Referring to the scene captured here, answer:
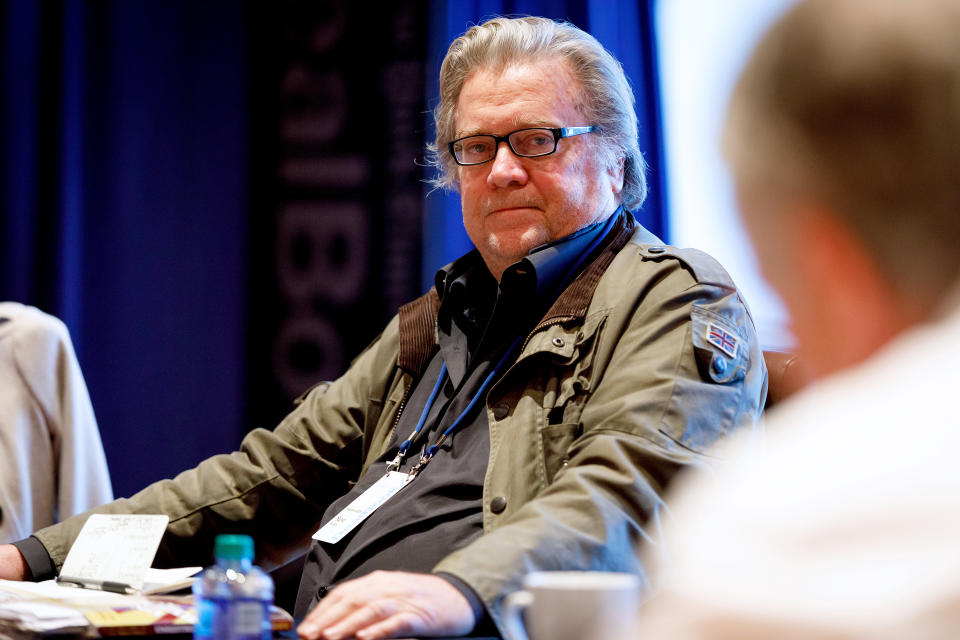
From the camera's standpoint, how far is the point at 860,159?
0.67 m

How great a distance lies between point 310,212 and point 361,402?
1.37 meters

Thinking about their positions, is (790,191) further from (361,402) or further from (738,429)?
(361,402)

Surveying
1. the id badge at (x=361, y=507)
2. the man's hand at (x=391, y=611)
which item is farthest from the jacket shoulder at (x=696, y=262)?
the man's hand at (x=391, y=611)

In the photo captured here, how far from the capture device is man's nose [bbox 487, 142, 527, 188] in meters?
2.03

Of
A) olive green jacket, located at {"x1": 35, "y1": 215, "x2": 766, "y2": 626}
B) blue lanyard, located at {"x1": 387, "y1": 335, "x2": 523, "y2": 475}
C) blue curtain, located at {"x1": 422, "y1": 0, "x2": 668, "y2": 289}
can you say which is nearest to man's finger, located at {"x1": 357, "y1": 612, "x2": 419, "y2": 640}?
olive green jacket, located at {"x1": 35, "y1": 215, "x2": 766, "y2": 626}

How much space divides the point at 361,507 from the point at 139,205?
2014mm

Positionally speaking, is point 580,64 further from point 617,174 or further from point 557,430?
point 557,430

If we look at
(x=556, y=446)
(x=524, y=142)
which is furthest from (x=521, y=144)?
(x=556, y=446)

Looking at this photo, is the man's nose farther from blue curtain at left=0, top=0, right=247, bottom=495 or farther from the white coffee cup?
blue curtain at left=0, top=0, right=247, bottom=495

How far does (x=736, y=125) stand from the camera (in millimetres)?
722

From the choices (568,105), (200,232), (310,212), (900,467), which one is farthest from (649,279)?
(200,232)

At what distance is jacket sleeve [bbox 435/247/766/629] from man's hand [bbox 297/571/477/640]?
0.04 meters

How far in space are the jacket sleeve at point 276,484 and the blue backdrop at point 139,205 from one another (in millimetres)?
1278

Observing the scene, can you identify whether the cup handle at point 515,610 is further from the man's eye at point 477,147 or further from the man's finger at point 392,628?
the man's eye at point 477,147
